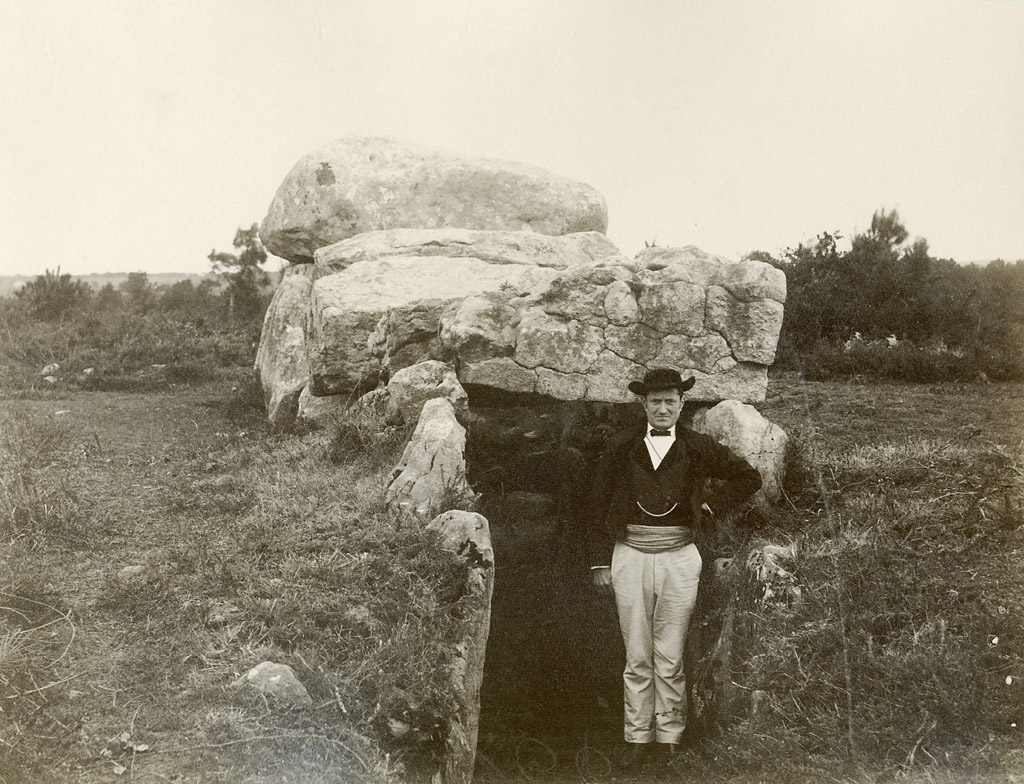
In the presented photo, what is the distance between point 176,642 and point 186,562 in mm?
760

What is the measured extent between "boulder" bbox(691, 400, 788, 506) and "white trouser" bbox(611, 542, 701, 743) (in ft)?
3.76

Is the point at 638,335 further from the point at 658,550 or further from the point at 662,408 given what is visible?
the point at 658,550

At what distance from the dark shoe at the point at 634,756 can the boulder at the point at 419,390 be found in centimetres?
250

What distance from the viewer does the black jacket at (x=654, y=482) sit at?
4.37 metres

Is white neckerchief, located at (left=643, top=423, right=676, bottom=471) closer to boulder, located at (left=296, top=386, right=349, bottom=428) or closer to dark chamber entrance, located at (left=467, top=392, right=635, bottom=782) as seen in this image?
dark chamber entrance, located at (left=467, top=392, right=635, bottom=782)

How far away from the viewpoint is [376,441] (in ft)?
18.9

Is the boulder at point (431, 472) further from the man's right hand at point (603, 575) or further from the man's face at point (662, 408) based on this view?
the man's face at point (662, 408)

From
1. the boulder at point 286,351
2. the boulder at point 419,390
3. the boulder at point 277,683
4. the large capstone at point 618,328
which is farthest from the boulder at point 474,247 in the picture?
the boulder at point 277,683

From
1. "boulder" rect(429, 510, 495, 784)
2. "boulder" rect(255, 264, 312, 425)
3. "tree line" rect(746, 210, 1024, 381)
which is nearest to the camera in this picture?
"boulder" rect(429, 510, 495, 784)

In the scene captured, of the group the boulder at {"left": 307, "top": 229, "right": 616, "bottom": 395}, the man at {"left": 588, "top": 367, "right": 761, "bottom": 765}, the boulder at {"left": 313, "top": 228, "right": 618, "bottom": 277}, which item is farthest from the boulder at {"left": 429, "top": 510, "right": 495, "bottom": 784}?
the boulder at {"left": 313, "top": 228, "right": 618, "bottom": 277}

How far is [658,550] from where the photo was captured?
174 inches

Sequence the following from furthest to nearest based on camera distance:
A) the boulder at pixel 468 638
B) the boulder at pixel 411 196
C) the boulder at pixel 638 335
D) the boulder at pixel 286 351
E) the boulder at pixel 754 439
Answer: the boulder at pixel 411 196
the boulder at pixel 286 351
the boulder at pixel 638 335
the boulder at pixel 754 439
the boulder at pixel 468 638

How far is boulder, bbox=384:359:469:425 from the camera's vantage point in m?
5.88

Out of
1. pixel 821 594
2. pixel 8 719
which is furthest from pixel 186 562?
pixel 821 594
